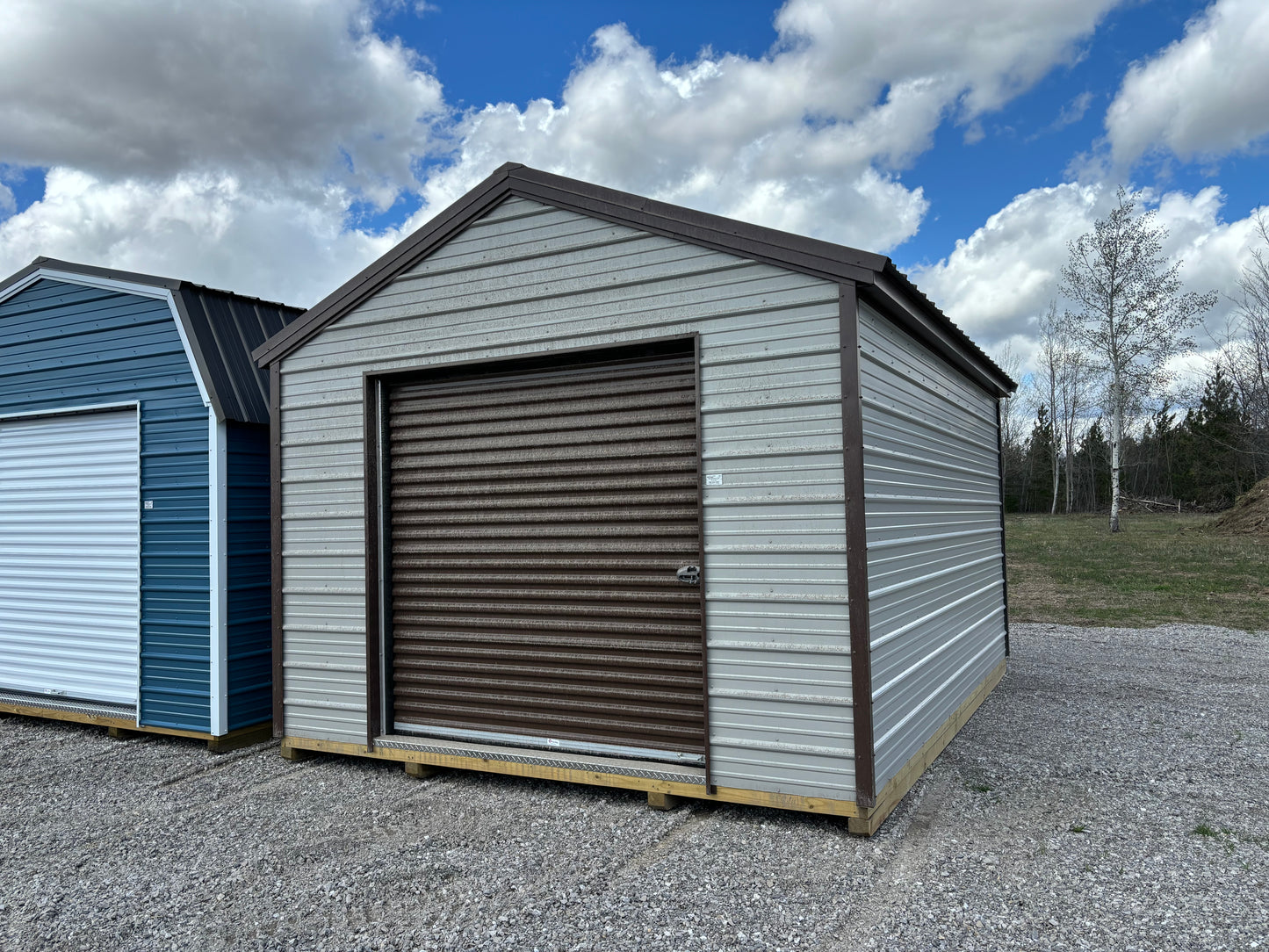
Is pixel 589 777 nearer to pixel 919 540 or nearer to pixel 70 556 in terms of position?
pixel 919 540

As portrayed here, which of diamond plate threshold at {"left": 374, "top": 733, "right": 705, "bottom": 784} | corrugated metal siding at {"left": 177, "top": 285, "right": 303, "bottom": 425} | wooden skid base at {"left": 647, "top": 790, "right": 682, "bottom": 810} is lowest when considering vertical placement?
wooden skid base at {"left": 647, "top": 790, "right": 682, "bottom": 810}

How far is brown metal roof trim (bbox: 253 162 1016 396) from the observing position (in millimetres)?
4039

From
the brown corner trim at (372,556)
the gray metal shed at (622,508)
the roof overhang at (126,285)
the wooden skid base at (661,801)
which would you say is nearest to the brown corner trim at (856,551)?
the gray metal shed at (622,508)

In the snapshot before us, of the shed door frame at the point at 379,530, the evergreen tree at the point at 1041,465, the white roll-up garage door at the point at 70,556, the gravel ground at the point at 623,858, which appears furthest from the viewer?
the evergreen tree at the point at 1041,465

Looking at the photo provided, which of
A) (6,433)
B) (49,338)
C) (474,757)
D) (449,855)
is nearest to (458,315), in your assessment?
(474,757)

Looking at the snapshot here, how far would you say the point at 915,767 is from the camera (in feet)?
15.1

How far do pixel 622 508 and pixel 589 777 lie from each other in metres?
1.49

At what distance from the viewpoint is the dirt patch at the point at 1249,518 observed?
20245mm

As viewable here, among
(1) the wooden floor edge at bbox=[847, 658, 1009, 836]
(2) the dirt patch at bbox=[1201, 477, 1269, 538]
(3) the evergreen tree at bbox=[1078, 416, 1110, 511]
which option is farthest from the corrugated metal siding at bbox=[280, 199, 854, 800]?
(3) the evergreen tree at bbox=[1078, 416, 1110, 511]

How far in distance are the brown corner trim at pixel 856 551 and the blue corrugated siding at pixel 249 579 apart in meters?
4.12

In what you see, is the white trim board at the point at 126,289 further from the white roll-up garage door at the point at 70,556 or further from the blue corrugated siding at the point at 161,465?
the white roll-up garage door at the point at 70,556

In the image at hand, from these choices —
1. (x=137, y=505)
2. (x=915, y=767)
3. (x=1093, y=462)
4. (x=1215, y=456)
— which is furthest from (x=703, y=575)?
(x=1093, y=462)

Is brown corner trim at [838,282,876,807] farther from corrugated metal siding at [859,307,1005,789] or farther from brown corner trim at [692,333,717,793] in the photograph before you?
brown corner trim at [692,333,717,793]

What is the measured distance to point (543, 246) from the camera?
477 cm
